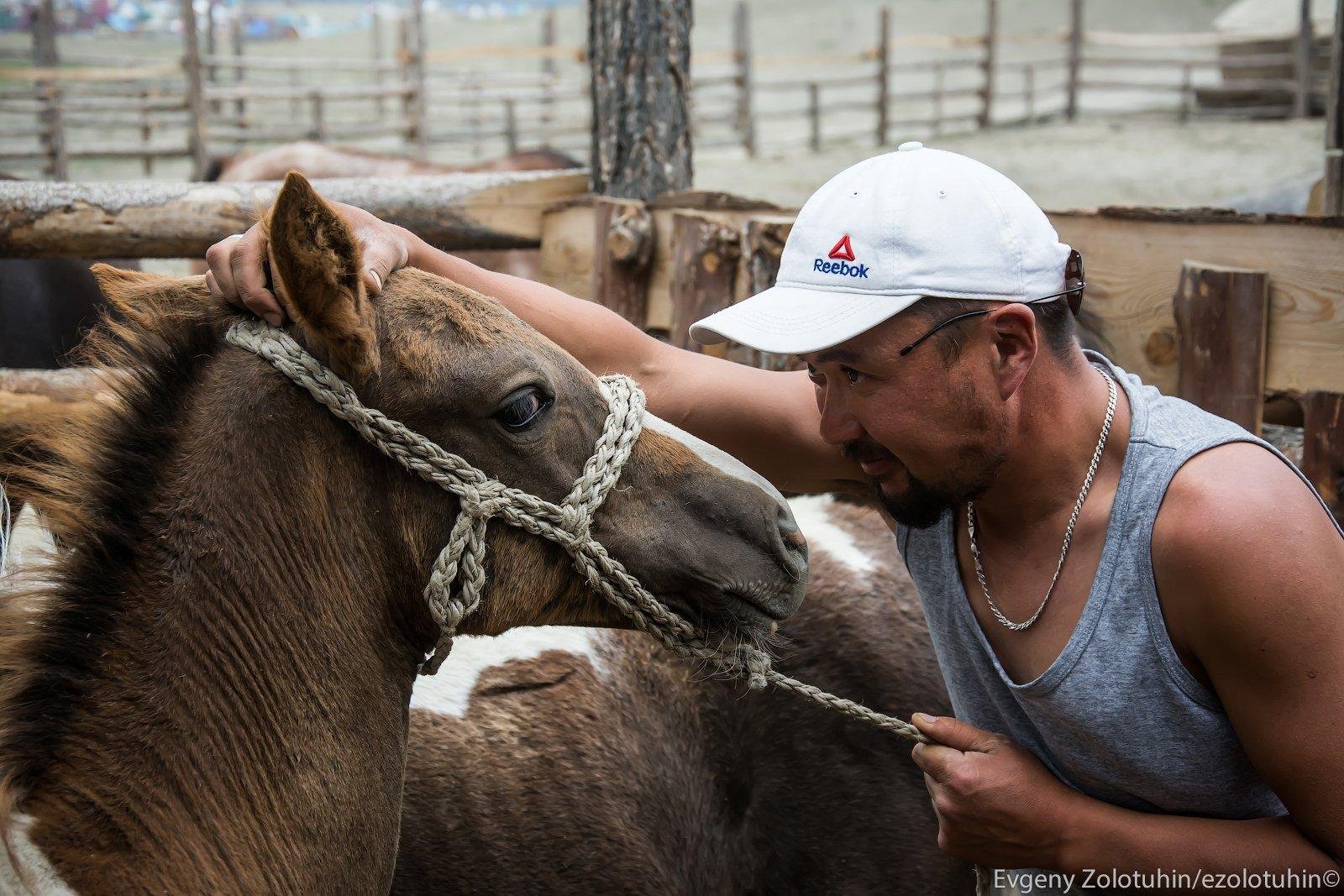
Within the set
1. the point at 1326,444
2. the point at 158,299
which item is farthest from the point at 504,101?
the point at 158,299

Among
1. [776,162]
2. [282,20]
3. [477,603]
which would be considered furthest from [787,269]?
[282,20]

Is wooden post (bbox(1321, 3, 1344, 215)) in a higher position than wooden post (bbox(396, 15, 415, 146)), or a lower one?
lower

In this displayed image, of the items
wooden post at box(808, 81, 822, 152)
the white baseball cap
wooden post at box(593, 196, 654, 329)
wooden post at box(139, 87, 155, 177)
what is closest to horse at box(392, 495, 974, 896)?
the white baseball cap

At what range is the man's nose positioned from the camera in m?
1.85

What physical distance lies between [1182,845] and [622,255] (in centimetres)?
264

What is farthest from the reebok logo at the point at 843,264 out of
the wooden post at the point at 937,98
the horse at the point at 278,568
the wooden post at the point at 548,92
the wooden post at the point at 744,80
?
the wooden post at the point at 937,98

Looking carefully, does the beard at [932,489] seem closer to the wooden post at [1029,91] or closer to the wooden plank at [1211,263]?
the wooden plank at [1211,263]

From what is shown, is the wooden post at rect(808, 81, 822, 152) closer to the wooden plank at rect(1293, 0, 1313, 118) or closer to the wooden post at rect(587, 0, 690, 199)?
the wooden plank at rect(1293, 0, 1313, 118)

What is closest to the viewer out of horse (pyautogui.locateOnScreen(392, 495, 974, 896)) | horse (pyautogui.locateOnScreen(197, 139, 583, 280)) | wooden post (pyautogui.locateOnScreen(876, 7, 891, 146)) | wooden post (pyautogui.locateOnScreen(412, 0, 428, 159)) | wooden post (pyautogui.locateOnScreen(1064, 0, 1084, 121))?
horse (pyautogui.locateOnScreen(392, 495, 974, 896))

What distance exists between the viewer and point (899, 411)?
1775mm

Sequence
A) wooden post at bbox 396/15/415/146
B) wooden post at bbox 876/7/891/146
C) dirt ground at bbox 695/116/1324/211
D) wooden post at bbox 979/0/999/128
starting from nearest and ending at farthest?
dirt ground at bbox 695/116/1324/211 < wooden post at bbox 396/15/415/146 < wooden post at bbox 876/7/891/146 < wooden post at bbox 979/0/999/128

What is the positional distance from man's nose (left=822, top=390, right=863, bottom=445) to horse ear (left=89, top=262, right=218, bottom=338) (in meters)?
1.03

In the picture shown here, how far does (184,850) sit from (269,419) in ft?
2.10

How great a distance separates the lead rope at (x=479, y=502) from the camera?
1.71 meters
